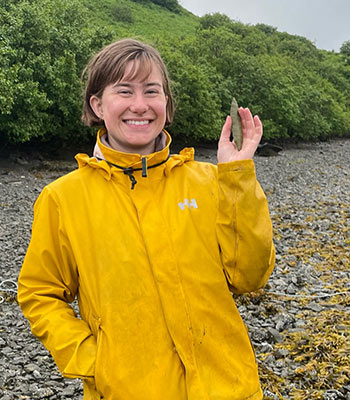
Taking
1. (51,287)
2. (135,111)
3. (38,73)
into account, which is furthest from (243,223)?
(38,73)

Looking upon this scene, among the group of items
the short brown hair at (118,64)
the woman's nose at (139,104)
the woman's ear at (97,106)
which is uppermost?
the short brown hair at (118,64)

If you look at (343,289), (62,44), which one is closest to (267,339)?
(343,289)

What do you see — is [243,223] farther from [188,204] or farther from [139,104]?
[139,104]

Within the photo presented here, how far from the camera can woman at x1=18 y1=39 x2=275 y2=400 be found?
242cm

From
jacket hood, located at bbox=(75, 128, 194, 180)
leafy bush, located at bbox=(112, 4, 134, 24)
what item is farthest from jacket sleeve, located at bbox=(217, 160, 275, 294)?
leafy bush, located at bbox=(112, 4, 134, 24)

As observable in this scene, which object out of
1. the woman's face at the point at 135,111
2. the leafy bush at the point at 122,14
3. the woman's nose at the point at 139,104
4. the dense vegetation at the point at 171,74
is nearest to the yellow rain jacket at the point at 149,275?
the woman's face at the point at 135,111

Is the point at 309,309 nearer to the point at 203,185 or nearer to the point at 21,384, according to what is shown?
the point at 21,384

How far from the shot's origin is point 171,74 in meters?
34.3

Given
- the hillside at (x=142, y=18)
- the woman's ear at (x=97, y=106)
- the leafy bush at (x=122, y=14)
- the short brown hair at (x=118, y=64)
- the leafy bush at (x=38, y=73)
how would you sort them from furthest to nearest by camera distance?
the leafy bush at (x=122, y=14), the hillside at (x=142, y=18), the leafy bush at (x=38, y=73), the woman's ear at (x=97, y=106), the short brown hair at (x=118, y=64)

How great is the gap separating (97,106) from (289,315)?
6.08m

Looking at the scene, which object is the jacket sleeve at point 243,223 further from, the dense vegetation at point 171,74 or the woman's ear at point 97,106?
the dense vegetation at point 171,74

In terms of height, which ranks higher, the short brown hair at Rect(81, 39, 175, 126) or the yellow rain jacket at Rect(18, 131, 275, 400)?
the short brown hair at Rect(81, 39, 175, 126)

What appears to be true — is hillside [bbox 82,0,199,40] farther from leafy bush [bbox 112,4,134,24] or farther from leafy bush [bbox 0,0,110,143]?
leafy bush [bbox 0,0,110,143]

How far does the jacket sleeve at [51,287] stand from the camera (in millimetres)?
2486
